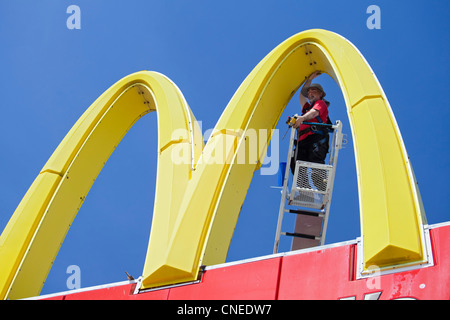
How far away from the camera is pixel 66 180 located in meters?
9.44

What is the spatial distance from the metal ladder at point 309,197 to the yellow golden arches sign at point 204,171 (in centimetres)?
68

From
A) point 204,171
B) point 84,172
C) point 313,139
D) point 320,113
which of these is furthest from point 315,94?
point 84,172

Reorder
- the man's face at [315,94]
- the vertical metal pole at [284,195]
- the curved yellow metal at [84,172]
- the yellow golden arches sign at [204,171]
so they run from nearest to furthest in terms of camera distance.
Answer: the yellow golden arches sign at [204,171] < the curved yellow metal at [84,172] < the vertical metal pole at [284,195] < the man's face at [315,94]

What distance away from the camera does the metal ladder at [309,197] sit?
336 inches

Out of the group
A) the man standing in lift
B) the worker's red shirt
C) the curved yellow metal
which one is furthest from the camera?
the worker's red shirt

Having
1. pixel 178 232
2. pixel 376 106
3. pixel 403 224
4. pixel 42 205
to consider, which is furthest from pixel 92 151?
pixel 403 224

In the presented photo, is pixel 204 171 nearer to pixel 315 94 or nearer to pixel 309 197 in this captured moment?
pixel 309 197

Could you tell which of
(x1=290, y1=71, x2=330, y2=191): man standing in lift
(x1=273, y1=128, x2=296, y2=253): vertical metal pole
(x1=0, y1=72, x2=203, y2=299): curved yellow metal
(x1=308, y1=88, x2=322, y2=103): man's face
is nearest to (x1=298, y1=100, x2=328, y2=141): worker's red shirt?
(x1=290, y1=71, x2=330, y2=191): man standing in lift

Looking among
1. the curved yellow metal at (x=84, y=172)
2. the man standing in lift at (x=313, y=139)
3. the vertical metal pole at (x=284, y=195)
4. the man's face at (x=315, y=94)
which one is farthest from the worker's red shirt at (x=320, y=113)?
the curved yellow metal at (x=84, y=172)

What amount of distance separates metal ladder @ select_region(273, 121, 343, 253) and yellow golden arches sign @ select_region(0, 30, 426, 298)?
680mm

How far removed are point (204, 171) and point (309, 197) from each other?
1.89m

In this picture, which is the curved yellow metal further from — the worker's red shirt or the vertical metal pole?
the worker's red shirt

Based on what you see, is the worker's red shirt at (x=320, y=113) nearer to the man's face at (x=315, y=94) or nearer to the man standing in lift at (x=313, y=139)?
the man standing in lift at (x=313, y=139)

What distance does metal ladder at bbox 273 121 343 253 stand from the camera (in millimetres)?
8539
